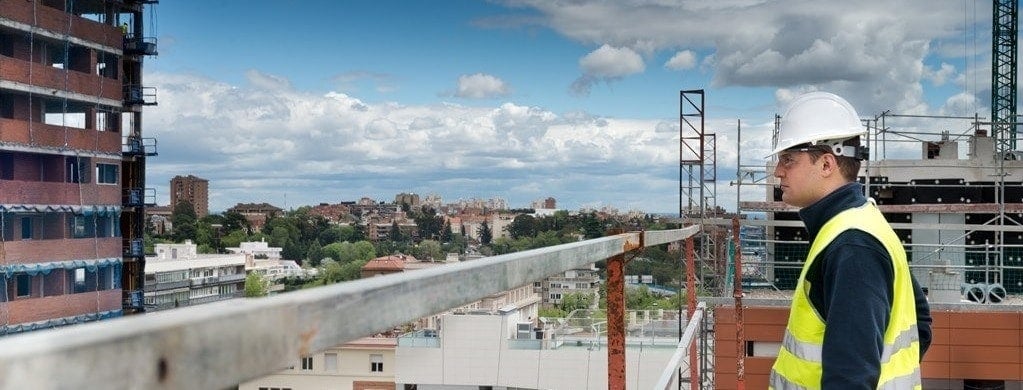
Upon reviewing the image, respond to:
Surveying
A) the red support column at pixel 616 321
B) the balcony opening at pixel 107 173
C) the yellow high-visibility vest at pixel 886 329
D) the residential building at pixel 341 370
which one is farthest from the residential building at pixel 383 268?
the balcony opening at pixel 107 173

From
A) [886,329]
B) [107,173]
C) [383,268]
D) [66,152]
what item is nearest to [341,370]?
[383,268]

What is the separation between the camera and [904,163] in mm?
10906

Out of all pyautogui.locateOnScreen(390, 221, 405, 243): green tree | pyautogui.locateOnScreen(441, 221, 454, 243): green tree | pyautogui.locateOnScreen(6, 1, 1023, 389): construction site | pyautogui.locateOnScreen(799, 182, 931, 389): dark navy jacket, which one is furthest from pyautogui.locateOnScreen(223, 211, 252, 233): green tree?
pyautogui.locateOnScreen(799, 182, 931, 389): dark navy jacket

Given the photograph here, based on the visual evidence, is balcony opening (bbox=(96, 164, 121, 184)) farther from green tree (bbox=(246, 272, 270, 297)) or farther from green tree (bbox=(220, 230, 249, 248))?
green tree (bbox=(246, 272, 270, 297))

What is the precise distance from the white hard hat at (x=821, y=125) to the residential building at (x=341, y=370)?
0.48m

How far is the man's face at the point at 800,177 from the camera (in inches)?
40.2

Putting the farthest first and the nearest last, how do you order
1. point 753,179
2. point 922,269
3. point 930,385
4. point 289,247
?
point 289,247 < point 753,179 < point 922,269 < point 930,385

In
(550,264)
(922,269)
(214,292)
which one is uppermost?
(550,264)

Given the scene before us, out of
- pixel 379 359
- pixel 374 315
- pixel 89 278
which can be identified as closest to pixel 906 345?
pixel 379 359

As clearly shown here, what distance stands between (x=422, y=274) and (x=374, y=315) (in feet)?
0.25

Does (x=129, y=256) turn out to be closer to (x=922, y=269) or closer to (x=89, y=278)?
(x=89, y=278)

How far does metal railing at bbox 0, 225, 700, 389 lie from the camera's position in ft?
0.86

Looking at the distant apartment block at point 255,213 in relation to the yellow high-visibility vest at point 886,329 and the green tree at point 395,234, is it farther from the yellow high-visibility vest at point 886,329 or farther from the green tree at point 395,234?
the yellow high-visibility vest at point 886,329

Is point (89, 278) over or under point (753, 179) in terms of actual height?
under
